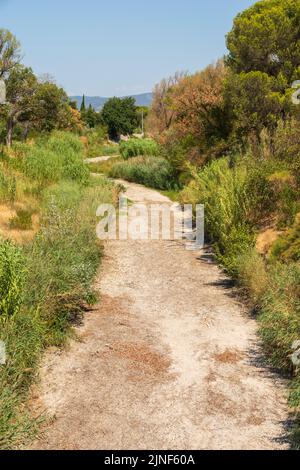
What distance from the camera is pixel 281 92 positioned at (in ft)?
60.7

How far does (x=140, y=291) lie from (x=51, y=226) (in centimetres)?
218

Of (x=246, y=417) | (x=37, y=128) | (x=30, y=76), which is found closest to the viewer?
(x=246, y=417)

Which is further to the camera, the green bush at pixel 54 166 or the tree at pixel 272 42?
the tree at pixel 272 42

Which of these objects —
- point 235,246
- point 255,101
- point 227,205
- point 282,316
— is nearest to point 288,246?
point 235,246

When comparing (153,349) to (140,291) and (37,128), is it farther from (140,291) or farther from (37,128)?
(37,128)

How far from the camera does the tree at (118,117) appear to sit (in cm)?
6671

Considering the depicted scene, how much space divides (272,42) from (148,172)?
8.80m

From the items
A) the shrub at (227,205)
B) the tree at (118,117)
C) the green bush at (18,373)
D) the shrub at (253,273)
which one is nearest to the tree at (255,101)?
the shrub at (227,205)

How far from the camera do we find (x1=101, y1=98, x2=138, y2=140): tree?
66706mm

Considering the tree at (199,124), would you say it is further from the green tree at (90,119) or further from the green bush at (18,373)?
the green tree at (90,119)

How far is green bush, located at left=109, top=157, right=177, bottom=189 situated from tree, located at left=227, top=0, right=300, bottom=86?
6380mm

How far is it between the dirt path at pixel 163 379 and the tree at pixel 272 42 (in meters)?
12.7

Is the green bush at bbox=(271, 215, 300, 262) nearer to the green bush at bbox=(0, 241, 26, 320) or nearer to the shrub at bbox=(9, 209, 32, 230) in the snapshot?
the green bush at bbox=(0, 241, 26, 320)

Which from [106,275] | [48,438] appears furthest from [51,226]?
[48,438]
